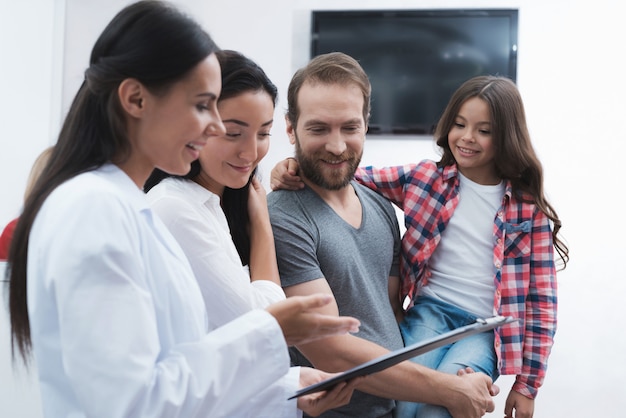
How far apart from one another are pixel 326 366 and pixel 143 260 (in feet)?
2.62

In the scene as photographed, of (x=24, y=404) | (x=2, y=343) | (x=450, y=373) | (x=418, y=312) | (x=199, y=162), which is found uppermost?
(x=199, y=162)

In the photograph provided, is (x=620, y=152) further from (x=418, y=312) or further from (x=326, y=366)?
(x=326, y=366)

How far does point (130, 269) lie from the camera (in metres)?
0.86

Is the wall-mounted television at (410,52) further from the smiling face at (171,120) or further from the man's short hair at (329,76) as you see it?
the smiling face at (171,120)

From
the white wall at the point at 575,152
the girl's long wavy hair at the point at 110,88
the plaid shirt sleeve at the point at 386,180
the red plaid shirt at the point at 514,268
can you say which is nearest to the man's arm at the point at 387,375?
the red plaid shirt at the point at 514,268

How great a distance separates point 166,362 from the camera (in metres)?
0.87

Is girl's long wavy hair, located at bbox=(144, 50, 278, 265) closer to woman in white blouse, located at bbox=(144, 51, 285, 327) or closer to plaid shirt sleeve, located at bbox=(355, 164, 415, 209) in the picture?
woman in white blouse, located at bbox=(144, 51, 285, 327)

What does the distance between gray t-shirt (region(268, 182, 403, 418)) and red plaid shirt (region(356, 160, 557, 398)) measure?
0.59 ft

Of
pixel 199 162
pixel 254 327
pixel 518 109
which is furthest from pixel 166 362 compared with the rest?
pixel 518 109

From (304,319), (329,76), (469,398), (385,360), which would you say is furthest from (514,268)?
(304,319)

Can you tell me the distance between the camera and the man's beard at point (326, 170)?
5.80 feet

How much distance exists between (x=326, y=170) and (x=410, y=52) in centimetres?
216

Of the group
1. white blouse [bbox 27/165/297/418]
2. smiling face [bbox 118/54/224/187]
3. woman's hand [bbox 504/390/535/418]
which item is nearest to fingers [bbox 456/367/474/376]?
woman's hand [bbox 504/390/535/418]

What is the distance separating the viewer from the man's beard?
69.6 inches
